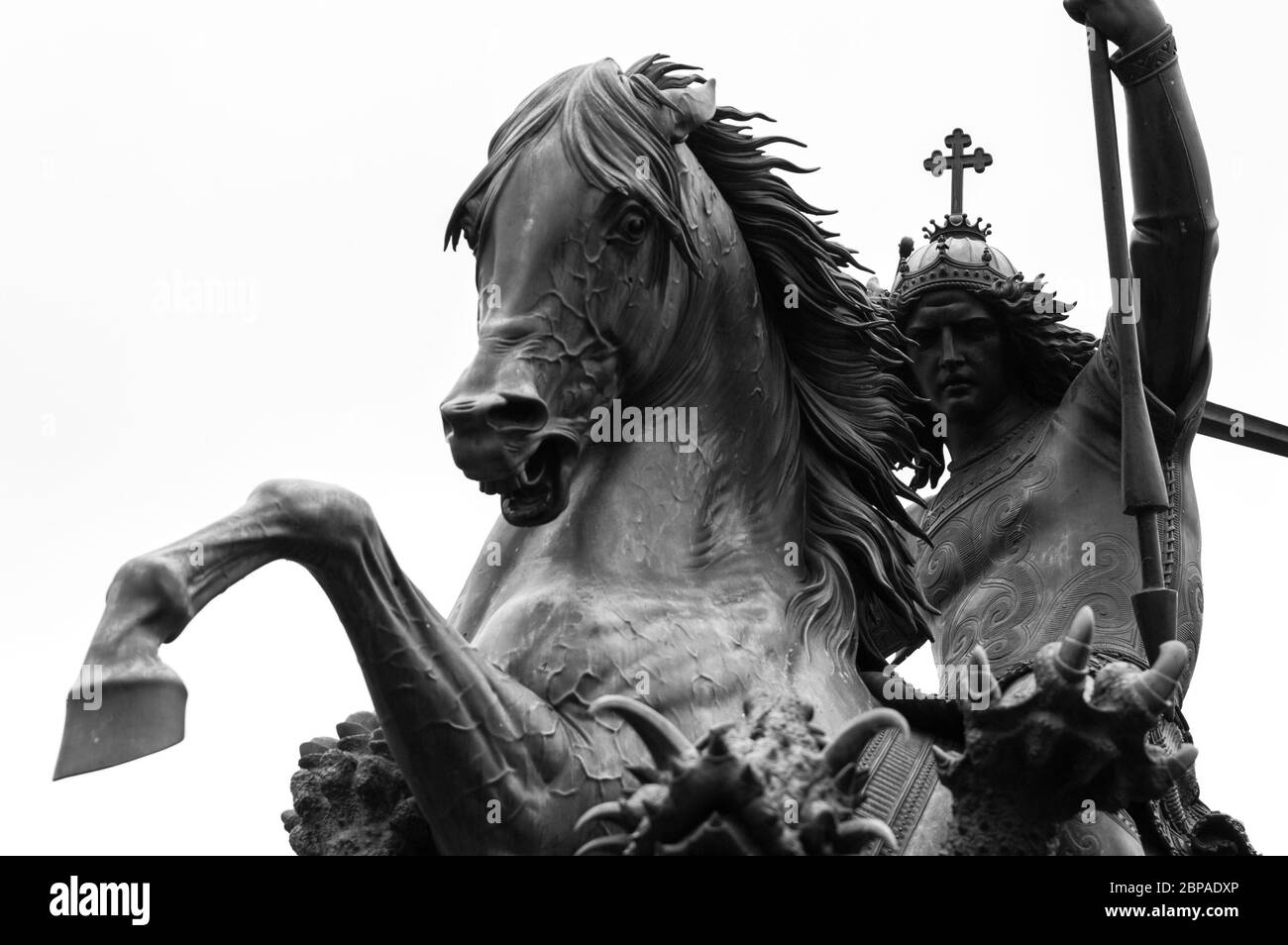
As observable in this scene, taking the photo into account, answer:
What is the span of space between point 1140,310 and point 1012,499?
782 mm

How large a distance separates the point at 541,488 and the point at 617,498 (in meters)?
0.37

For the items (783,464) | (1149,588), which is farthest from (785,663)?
(1149,588)

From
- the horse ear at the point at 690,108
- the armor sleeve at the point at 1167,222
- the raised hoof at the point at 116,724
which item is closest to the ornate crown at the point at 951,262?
the armor sleeve at the point at 1167,222

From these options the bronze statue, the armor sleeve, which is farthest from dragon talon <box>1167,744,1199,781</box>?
the armor sleeve

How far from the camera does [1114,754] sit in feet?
23.4

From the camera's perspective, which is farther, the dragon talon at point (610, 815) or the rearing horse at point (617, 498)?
the rearing horse at point (617, 498)

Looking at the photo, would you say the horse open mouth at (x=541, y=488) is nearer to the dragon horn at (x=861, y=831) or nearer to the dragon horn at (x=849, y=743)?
the dragon horn at (x=849, y=743)

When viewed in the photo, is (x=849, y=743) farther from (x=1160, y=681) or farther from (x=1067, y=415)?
(x=1067, y=415)

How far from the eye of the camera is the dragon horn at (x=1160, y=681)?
7.09 metres

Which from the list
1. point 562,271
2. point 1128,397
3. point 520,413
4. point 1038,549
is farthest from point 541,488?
point 1038,549

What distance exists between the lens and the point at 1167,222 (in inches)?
372

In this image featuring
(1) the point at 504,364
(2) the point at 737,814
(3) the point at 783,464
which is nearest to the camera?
(2) the point at 737,814

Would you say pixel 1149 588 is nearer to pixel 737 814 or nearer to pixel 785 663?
pixel 785 663

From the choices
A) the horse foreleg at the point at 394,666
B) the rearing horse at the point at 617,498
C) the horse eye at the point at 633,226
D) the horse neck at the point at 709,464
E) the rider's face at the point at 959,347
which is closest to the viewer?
the horse foreleg at the point at 394,666
